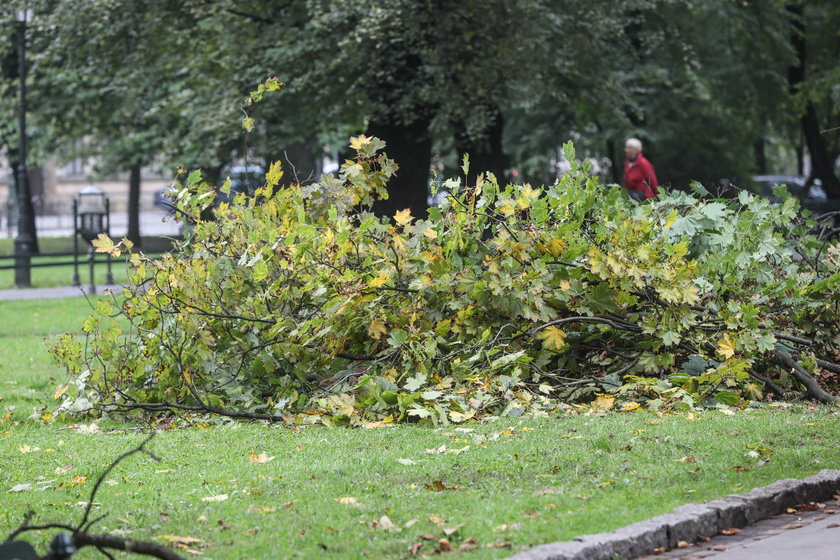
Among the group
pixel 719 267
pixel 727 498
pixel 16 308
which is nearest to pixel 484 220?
pixel 719 267

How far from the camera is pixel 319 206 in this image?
10344mm

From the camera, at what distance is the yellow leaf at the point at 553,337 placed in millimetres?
9027

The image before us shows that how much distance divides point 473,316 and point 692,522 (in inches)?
158

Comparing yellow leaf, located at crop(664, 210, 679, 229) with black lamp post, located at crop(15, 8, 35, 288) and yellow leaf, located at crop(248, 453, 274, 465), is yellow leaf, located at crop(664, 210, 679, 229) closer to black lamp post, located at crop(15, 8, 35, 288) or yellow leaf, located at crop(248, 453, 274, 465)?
yellow leaf, located at crop(248, 453, 274, 465)

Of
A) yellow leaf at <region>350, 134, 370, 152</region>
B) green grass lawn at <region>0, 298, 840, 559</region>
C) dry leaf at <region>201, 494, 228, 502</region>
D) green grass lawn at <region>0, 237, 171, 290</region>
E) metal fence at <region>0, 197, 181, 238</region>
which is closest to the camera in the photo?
A: green grass lawn at <region>0, 298, 840, 559</region>

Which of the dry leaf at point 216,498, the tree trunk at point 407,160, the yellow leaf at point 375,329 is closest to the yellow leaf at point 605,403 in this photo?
the yellow leaf at point 375,329

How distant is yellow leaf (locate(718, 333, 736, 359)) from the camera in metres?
8.69

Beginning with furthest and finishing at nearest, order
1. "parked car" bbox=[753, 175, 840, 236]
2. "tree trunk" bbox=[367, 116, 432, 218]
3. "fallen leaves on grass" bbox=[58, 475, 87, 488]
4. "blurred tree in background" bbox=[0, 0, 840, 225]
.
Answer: "parked car" bbox=[753, 175, 840, 236] < "tree trunk" bbox=[367, 116, 432, 218] < "blurred tree in background" bbox=[0, 0, 840, 225] < "fallen leaves on grass" bbox=[58, 475, 87, 488]

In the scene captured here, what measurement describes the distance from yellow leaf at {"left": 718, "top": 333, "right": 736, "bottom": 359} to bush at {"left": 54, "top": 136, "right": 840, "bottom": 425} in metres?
0.01

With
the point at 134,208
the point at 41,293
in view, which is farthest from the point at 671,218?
the point at 134,208

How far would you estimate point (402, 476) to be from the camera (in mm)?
6578

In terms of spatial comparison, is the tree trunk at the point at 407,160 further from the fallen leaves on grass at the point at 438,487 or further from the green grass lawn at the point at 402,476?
the fallen leaves on grass at the point at 438,487

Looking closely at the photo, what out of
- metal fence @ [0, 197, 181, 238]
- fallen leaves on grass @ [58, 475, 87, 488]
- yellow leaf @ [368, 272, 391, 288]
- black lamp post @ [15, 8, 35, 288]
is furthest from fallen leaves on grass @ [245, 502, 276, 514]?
metal fence @ [0, 197, 181, 238]

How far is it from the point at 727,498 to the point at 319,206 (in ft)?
17.3
